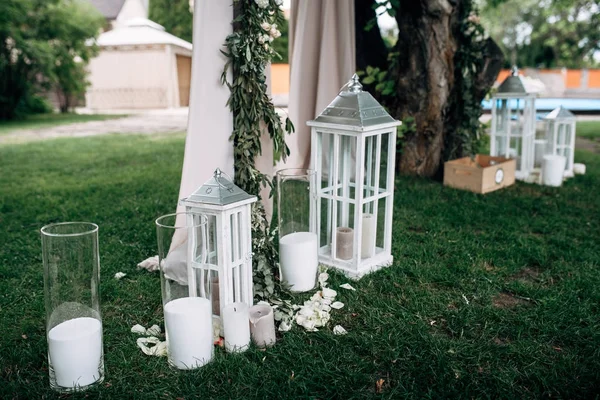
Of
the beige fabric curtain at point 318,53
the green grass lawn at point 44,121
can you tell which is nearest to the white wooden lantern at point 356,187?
the beige fabric curtain at point 318,53

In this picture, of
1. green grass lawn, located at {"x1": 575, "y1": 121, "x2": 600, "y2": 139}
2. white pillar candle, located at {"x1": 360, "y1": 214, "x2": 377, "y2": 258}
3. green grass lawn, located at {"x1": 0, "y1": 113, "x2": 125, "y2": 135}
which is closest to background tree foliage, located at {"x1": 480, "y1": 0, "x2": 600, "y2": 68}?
green grass lawn, located at {"x1": 575, "y1": 121, "x2": 600, "y2": 139}

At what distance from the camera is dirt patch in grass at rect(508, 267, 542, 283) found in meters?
2.71

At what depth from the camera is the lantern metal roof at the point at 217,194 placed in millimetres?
2016

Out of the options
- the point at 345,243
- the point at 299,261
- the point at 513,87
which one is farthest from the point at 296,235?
the point at 513,87

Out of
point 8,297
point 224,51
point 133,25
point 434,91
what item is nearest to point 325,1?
point 434,91

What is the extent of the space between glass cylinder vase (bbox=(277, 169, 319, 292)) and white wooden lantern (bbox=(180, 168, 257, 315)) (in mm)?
338

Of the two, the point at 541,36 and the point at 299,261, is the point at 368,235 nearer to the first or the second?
the point at 299,261

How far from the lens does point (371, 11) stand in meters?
5.27

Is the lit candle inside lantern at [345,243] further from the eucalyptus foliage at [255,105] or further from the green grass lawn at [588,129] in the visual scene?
the green grass lawn at [588,129]

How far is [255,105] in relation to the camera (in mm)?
2373

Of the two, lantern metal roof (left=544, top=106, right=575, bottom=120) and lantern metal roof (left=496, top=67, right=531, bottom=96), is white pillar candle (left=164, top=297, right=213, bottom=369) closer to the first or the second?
lantern metal roof (left=496, top=67, right=531, bottom=96)

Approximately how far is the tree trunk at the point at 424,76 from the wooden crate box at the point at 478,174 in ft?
1.08

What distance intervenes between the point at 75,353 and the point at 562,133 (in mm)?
4586

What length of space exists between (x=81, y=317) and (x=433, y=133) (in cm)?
367
